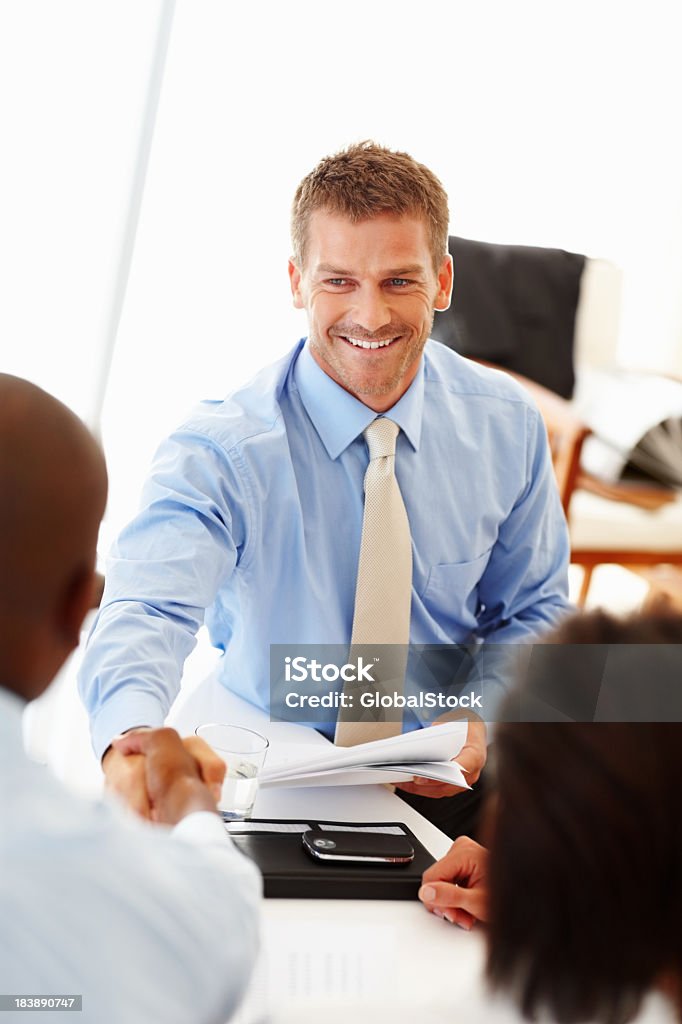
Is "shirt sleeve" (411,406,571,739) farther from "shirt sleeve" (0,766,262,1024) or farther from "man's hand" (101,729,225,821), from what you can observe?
"shirt sleeve" (0,766,262,1024)

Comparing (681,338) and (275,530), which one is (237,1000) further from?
(681,338)

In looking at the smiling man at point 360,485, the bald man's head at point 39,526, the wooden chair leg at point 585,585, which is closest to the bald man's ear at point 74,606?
the bald man's head at point 39,526

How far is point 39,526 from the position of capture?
2.18 ft

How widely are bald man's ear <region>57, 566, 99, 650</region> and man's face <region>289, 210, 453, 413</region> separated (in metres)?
0.90

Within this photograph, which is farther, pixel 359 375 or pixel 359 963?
pixel 359 375

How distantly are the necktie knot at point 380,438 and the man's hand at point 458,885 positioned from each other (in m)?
0.66

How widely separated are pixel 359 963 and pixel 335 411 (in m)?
0.84

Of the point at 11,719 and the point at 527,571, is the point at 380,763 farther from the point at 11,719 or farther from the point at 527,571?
the point at 527,571

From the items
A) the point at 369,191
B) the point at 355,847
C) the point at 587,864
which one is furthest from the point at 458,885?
the point at 369,191

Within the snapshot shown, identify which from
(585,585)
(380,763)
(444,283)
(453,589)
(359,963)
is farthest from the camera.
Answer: (585,585)

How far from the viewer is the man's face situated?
5.08 ft

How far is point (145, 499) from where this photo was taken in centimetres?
140

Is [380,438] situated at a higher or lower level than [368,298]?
lower

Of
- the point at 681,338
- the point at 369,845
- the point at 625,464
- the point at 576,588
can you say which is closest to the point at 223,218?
the point at 625,464
